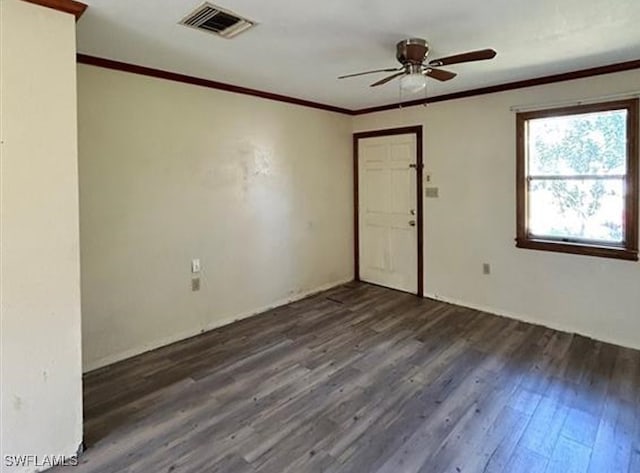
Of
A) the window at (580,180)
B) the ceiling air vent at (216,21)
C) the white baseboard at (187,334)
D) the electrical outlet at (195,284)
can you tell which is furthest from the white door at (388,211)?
the ceiling air vent at (216,21)

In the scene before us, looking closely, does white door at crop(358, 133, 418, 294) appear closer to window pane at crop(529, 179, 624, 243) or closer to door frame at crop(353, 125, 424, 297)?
door frame at crop(353, 125, 424, 297)

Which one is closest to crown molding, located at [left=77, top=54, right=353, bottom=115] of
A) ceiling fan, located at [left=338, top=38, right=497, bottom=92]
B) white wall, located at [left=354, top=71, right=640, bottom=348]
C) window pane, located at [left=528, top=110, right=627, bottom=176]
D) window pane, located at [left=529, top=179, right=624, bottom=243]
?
white wall, located at [left=354, top=71, right=640, bottom=348]

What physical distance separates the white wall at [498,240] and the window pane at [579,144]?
182 mm

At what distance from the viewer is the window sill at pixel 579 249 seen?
329 cm

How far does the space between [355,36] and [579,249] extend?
2.68m

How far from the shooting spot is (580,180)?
3504mm

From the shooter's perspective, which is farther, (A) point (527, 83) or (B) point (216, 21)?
(A) point (527, 83)

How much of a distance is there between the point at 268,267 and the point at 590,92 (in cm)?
339

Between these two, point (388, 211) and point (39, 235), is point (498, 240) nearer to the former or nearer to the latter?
point (388, 211)

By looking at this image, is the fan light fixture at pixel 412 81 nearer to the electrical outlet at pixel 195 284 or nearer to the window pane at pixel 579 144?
the window pane at pixel 579 144

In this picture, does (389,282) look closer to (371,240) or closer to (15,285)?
(371,240)

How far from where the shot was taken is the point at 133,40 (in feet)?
8.60

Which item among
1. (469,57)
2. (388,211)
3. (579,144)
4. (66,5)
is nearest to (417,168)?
(388,211)

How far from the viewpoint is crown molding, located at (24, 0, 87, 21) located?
1901 mm
